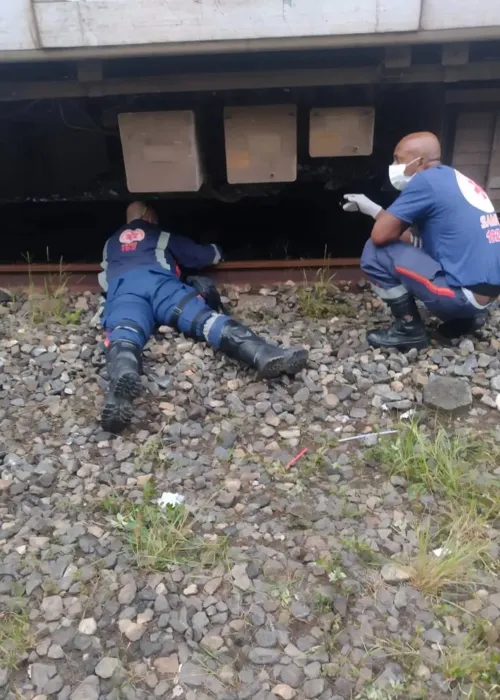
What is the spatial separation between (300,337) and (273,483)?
110 cm

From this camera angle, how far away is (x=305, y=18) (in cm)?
271

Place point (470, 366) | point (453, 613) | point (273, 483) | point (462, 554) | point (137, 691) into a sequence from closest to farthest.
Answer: point (137, 691) → point (453, 613) → point (462, 554) → point (273, 483) → point (470, 366)

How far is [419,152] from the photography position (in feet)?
9.81

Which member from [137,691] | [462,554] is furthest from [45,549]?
[462,554]

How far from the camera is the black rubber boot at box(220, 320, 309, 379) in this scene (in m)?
2.90

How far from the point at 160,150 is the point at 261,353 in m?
1.38

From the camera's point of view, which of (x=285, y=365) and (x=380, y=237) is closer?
(x=285, y=365)

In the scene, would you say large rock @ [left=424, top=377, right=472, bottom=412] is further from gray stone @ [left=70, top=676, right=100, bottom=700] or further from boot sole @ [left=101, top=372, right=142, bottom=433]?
gray stone @ [left=70, top=676, right=100, bottom=700]

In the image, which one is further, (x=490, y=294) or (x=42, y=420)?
(x=490, y=294)

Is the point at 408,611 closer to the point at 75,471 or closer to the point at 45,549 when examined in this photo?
the point at 45,549

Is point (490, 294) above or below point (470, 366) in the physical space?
above

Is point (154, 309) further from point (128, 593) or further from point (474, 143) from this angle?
point (474, 143)

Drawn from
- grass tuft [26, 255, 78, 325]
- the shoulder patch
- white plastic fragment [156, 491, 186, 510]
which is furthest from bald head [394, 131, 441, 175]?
grass tuft [26, 255, 78, 325]

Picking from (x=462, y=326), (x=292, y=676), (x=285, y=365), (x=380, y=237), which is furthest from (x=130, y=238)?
(x=292, y=676)
